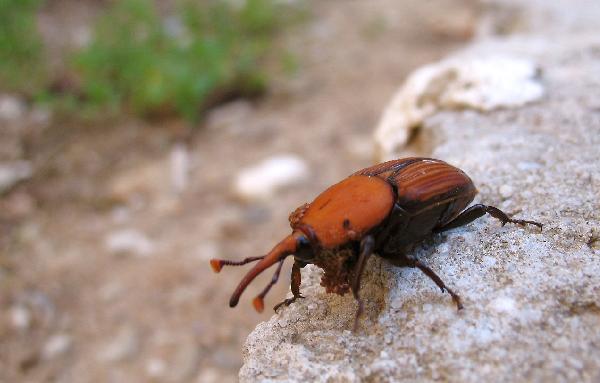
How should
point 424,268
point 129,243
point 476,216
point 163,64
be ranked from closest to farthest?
1. point 424,268
2. point 476,216
3. point 129,243
4. point 163,64

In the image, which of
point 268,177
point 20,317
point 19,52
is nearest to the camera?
point 20,317

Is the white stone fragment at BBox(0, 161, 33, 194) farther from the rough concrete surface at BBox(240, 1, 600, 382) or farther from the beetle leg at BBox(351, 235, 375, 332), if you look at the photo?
the beetle leg at BBox(351, 235, 375, 332)

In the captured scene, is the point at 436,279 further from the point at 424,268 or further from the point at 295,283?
the point at 295,283

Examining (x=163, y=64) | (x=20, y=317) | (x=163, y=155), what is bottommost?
(x=20, y=317)

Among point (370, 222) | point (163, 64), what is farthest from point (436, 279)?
point (163, 64)

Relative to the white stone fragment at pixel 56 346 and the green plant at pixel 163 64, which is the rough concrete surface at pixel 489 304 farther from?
the green plant at pixel 163 64
